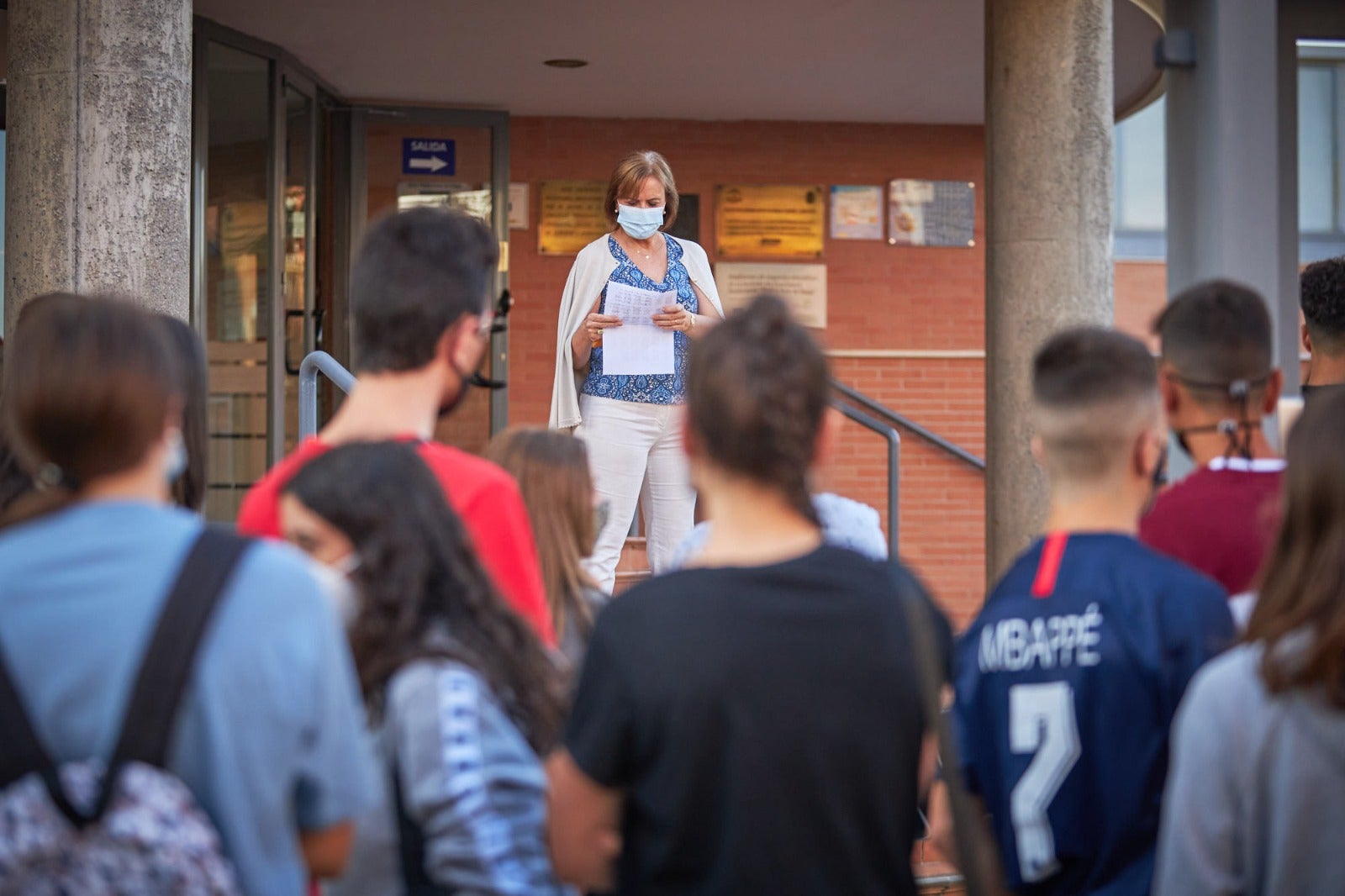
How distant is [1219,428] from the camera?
2662 millimetres

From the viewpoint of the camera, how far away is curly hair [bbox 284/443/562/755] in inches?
75.4

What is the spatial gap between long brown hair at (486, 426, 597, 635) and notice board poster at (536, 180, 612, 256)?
24.5 feet

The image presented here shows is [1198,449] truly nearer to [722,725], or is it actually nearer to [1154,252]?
[722,725]

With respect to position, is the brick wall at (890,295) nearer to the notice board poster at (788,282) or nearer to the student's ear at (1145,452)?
the notice board poster at (788,282)

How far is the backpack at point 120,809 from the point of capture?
1.54 m

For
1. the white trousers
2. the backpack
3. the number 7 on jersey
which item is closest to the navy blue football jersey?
the number 7 on jersey

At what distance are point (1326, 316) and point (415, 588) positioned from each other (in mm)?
2550

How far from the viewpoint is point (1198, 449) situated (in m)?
2.67

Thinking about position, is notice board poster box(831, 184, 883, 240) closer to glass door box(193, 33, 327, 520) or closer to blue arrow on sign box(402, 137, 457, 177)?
blue arrow on sign box(402, 137, 457, 177)

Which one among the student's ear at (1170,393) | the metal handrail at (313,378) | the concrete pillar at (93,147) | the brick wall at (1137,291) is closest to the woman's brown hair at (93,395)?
the student's ear at (1170,393)

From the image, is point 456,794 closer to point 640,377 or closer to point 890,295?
point 640,377

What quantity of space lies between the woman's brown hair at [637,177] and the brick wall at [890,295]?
5.21 meters

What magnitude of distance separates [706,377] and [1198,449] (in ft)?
3.88

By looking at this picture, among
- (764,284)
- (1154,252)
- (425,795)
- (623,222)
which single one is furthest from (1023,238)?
(1154,252)
